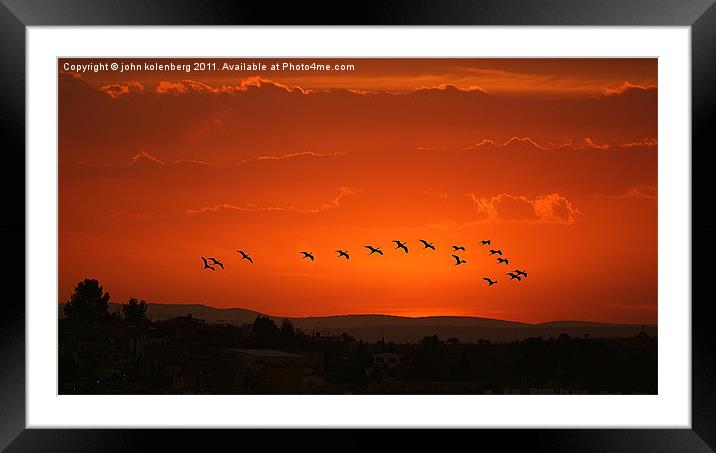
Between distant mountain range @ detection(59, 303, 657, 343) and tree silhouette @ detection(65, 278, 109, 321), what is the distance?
0.05m

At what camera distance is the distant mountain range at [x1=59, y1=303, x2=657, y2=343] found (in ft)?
10.1

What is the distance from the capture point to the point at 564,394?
303 centimetres

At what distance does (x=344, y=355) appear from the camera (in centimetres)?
310

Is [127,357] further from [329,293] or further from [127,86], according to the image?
[127,86]

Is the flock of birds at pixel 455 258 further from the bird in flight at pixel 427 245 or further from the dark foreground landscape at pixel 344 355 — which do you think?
the dark foreground landscape at pixel 344 355

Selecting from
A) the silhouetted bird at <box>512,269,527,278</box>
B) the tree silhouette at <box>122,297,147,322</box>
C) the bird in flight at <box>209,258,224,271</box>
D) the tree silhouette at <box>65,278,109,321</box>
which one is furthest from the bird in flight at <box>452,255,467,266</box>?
the tree silhouette at <box>65,278,109,321</box>

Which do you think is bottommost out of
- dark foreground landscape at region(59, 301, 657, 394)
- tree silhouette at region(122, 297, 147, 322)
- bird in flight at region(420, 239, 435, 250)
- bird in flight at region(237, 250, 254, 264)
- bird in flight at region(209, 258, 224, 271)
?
dark foreground landscape at region(59, 301, 657, 394)

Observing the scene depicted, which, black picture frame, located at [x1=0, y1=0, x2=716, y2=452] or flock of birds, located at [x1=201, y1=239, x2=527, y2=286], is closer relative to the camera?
black picture frame, located at [x1=0, y1=0, x2=716, y2=452]

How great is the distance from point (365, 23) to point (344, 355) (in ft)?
4.36

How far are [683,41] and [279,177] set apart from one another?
62.3 inches

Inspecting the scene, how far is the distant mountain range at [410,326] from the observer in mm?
3072

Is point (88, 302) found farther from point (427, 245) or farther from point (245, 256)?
point (427, 245)

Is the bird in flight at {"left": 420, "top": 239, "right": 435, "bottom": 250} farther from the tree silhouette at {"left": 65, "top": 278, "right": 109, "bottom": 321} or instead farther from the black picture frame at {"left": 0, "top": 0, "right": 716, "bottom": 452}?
the tree silhouette at {"left": 65, "top": 278, "right": 109, "bottom": 321}

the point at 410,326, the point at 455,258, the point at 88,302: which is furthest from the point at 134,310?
the point at 455,258
